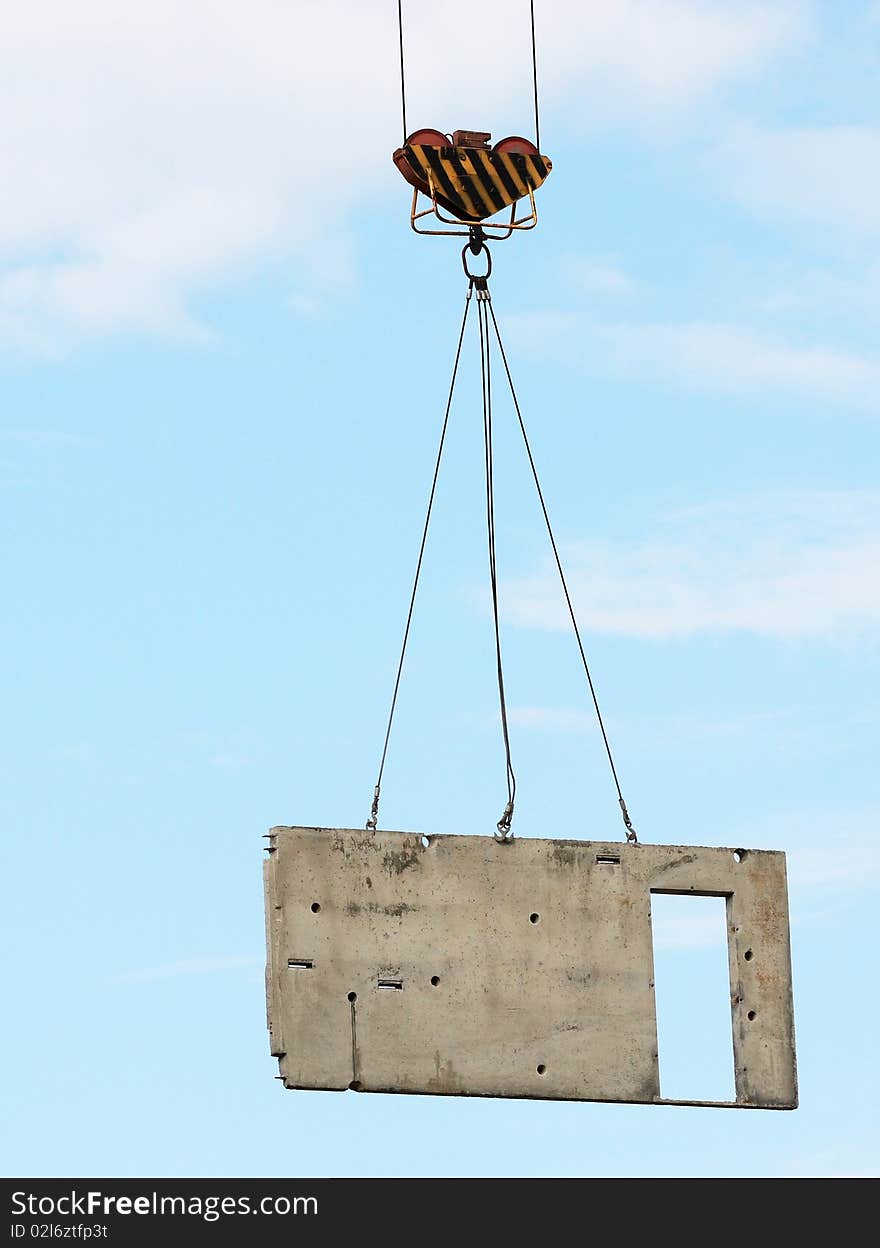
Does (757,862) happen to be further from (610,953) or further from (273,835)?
(273,835)

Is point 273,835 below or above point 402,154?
below

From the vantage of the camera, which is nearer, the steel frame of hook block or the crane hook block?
the steel frame of hook block

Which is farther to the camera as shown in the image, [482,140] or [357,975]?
[482,140]

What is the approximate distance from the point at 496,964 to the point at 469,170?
16.4ft

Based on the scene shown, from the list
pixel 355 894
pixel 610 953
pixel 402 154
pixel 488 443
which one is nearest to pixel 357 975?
pixel 355 894

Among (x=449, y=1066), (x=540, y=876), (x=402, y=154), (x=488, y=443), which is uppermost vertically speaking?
(x=402, y=154)

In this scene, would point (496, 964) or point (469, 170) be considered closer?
point (496, 964)

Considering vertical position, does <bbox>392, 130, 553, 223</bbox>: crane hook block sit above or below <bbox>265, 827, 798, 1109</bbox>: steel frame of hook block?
above

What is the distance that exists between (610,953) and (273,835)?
2304 millimetres

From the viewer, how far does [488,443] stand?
19078 millimetres

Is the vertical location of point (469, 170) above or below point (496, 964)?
above

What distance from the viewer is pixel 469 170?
62.8 ft

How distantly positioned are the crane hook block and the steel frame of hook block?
13.3 feet

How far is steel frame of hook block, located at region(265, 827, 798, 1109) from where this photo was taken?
1789cm
